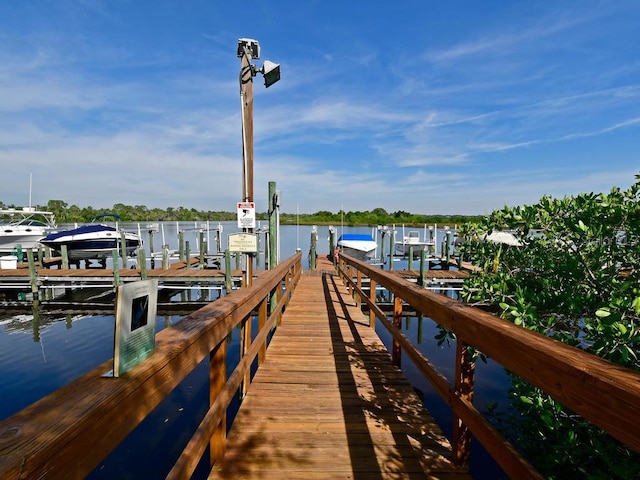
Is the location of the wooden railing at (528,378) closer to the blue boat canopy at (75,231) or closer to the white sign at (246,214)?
the white sign at (246,214)

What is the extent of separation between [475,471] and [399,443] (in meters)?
3.44

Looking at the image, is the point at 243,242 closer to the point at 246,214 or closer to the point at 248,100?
the point at 246,214

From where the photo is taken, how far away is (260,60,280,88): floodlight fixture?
611 centimetres

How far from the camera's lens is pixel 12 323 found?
11.5 meters

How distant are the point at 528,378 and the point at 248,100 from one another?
611 cm

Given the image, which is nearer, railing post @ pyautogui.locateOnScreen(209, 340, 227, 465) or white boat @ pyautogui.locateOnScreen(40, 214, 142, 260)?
railing post @ pyautogui.locateOnScreen(209, 340, 227, 465)

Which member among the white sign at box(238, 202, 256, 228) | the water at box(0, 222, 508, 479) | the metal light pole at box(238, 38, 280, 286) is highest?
the metal light pole at box(238, 38, 280, 286)

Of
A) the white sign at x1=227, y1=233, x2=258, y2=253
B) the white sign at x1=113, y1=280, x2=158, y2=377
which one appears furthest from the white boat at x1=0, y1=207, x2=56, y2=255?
the white sign at x1=113, y1=280, x2=158, y2=377

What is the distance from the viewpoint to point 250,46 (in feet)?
19.9

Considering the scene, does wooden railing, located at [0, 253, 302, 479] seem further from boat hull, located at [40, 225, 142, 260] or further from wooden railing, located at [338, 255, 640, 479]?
boat hull, located at [40, 225, 142, 260]

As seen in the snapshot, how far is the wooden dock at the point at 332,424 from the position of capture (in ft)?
6.91

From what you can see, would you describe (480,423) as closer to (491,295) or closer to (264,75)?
(491,295)

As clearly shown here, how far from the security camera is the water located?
20.8 feet

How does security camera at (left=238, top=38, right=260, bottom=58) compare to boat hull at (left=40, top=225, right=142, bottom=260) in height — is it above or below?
above
